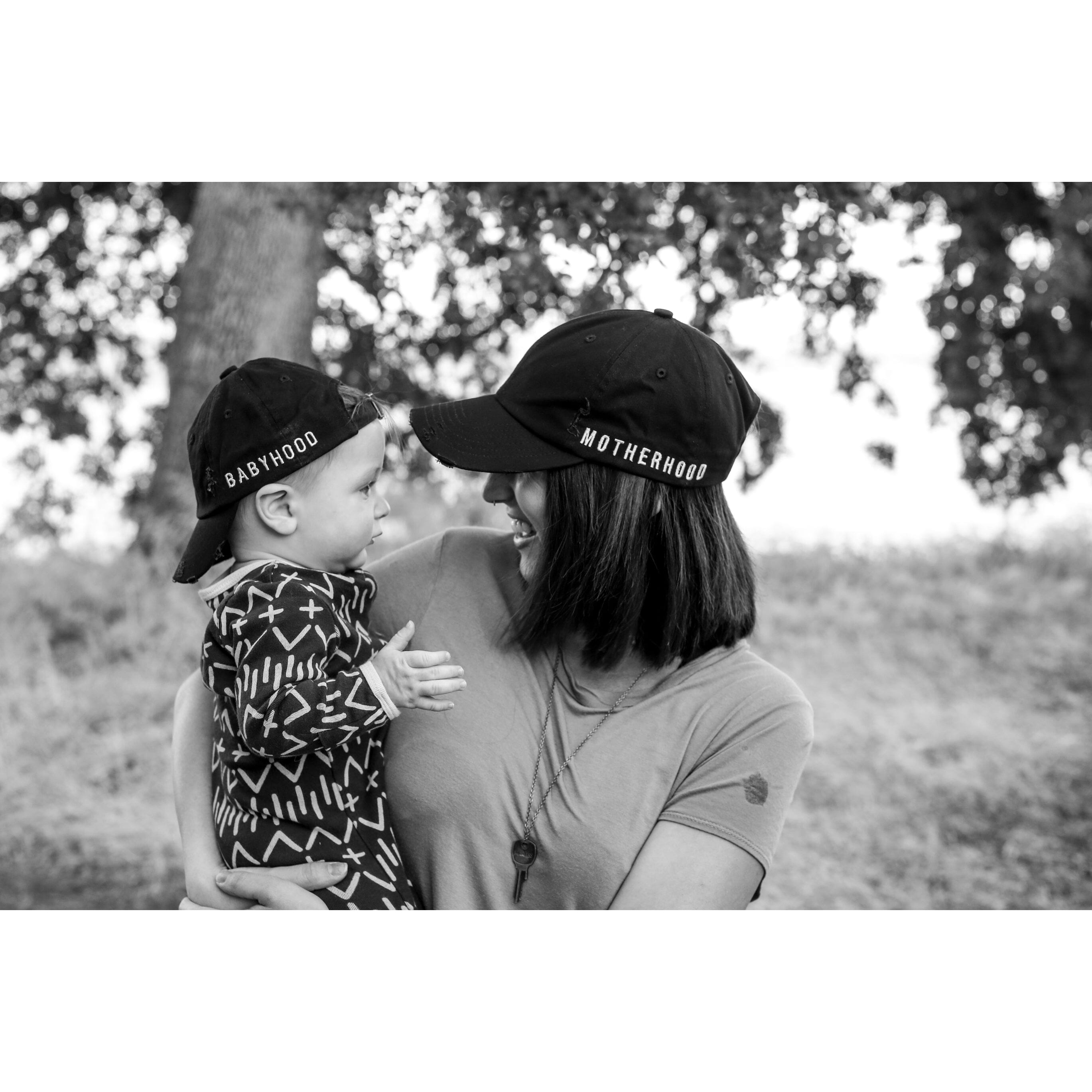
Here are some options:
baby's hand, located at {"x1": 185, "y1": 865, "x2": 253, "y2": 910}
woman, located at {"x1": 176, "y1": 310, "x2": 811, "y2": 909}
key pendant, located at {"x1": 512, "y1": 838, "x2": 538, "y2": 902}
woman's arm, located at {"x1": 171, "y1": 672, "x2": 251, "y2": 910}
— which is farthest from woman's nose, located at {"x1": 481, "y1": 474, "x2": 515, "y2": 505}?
baby's hand, located at {"x1": 185, "y1": 865, "x2": 253, "y2": 910}

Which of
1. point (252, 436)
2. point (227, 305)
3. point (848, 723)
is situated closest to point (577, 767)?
point (252, 436)

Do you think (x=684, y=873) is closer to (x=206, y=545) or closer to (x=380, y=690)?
(x=380, y=690)

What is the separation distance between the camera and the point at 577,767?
1927mm

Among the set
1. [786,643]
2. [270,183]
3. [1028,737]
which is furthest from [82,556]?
[1028,737]

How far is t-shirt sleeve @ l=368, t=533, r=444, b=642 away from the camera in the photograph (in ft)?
7.01

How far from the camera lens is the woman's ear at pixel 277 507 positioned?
6.59ft

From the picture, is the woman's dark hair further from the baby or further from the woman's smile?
the baby

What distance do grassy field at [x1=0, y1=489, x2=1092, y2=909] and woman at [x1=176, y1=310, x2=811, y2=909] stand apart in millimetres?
3318

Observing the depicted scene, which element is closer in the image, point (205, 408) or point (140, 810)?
point (205, 408)

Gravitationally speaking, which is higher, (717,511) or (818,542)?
(717,511)

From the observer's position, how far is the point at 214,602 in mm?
1981

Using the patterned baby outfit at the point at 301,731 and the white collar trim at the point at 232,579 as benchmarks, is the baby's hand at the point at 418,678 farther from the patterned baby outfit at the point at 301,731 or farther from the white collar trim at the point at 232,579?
the white collar trim at the point at 232,579
